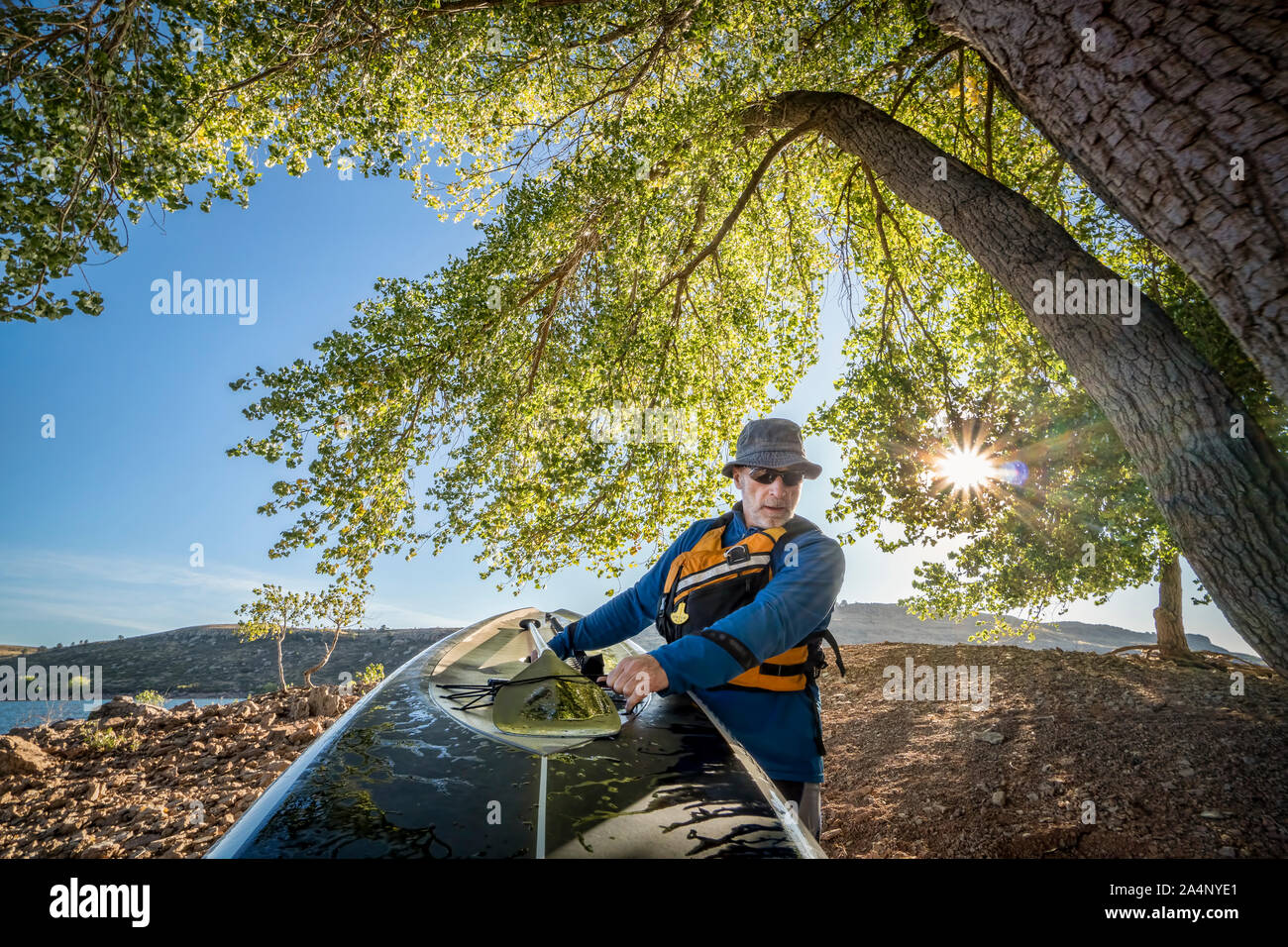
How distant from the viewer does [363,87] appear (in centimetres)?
627

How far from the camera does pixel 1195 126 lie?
9.07 feet

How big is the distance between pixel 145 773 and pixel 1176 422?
849 cm

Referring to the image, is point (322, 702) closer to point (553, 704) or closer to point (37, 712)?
point (37, 712)

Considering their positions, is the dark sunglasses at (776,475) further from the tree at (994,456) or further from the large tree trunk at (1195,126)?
the tree at (994,456)

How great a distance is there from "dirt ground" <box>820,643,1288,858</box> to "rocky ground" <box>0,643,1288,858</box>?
0.02 m

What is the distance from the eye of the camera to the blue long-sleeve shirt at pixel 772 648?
2328 millimetres

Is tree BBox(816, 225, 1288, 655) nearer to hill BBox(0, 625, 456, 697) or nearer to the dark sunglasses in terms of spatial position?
the dark sunglasses

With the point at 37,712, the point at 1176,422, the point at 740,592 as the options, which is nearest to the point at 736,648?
the point at 740,592

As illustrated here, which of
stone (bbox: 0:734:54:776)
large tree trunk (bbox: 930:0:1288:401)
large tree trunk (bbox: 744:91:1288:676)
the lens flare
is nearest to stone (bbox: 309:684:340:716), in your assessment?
stone (bbox: 0:734:54:776)

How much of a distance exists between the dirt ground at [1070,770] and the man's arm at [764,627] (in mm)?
2445

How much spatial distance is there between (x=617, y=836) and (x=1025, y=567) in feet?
32.0

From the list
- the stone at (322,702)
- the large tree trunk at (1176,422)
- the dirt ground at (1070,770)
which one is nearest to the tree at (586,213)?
the large tree trunk at (1176,422)

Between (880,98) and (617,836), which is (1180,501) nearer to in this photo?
(617,836)
